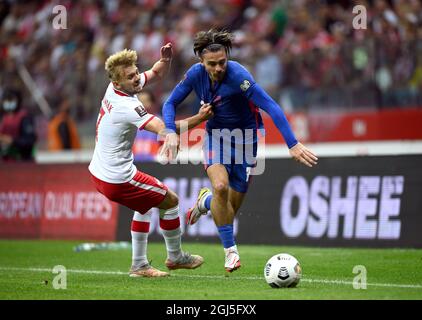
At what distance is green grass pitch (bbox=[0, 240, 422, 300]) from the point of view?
339 inches

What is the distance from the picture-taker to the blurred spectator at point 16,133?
1908 cm

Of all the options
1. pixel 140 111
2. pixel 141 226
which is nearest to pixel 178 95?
pixel 140 111

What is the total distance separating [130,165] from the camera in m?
10.3

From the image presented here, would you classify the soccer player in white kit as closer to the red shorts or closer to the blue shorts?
the red shorts

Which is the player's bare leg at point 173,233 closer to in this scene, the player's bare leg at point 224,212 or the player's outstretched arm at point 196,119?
the player's bare leg at point 224,212

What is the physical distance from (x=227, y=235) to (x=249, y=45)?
10.3 metres

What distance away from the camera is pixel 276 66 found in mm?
18656

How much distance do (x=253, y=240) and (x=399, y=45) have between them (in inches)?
174

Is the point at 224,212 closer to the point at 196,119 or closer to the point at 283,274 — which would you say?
the point at 196,119

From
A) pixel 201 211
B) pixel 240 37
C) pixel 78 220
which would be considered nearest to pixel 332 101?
pixel 240 37

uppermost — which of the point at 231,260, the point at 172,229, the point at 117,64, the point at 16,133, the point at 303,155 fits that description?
the point at 117,64

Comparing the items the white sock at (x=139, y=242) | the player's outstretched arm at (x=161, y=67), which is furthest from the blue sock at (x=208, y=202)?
the player's outstretched arm at (x=161, y=67)

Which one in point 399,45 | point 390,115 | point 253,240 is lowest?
point 253,240

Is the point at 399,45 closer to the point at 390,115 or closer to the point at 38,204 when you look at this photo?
the point at 390,115
